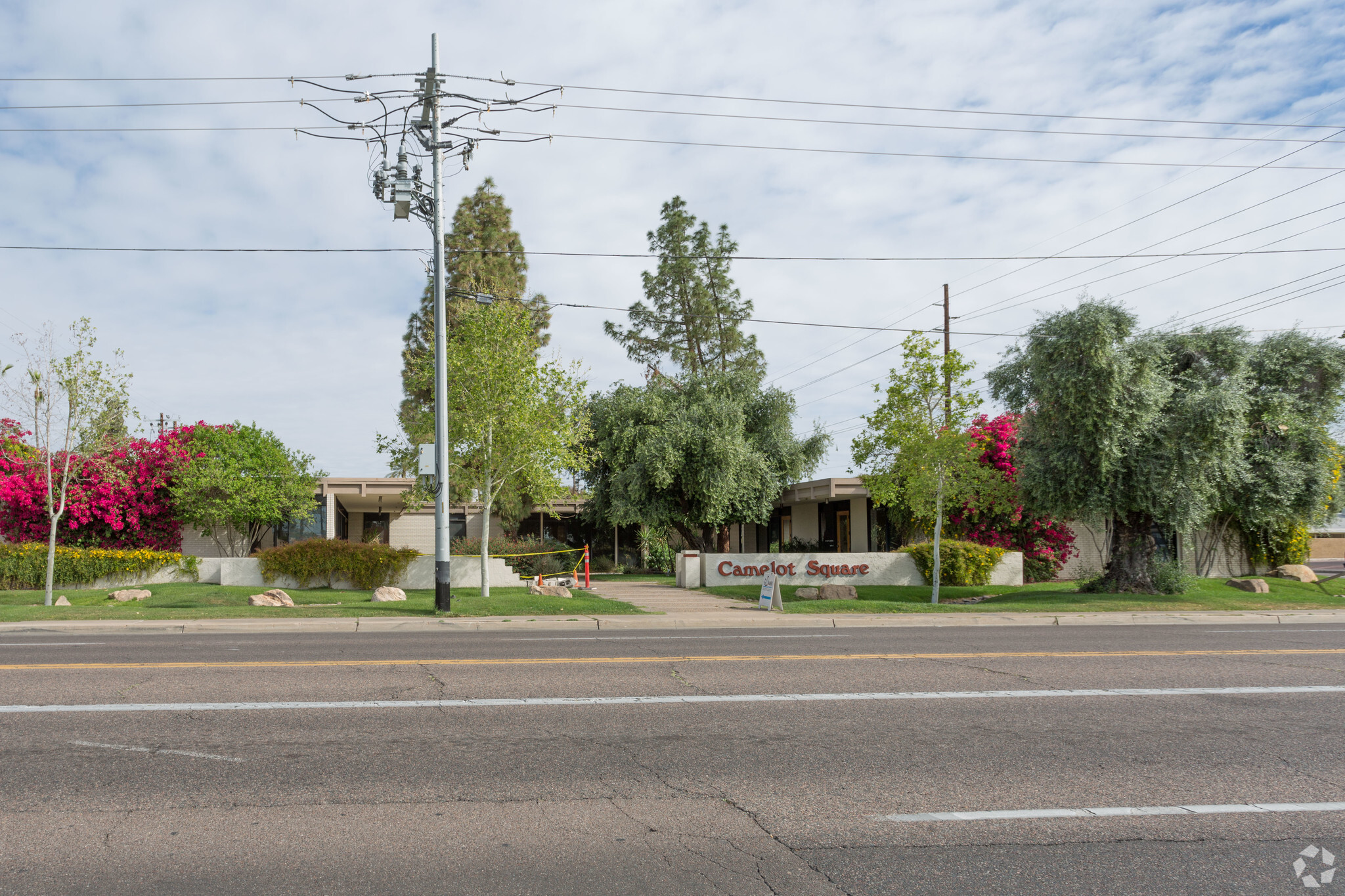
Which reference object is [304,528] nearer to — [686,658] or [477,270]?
[477,270]

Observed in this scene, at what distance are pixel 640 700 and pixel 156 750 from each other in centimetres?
364

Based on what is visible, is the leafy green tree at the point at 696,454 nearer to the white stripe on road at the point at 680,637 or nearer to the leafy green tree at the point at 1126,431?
the leafy green tree at the point at 1126,431

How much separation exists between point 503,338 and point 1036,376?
13.2 meters

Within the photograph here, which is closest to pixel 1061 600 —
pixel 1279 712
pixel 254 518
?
pixel 1279 712

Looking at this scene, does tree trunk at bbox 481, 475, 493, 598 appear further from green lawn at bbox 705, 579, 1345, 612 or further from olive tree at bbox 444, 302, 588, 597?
green lawn at bbox 705, 579, 1345, 612

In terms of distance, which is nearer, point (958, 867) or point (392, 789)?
point (958, 867)

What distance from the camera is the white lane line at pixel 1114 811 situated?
4613 millimetres

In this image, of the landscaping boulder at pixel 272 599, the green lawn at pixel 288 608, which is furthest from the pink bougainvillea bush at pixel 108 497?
the landscaping boulder at pixel 272 599

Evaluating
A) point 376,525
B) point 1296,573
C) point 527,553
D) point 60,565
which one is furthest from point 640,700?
point 376,525

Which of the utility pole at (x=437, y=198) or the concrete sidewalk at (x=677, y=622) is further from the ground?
the utility pole at (x=437, y=198)

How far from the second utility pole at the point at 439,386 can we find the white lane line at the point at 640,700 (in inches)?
356

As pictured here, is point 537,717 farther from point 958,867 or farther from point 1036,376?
point 1036,376

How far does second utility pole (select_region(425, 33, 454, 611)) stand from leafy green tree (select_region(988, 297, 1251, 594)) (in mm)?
14325

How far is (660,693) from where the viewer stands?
784cm
